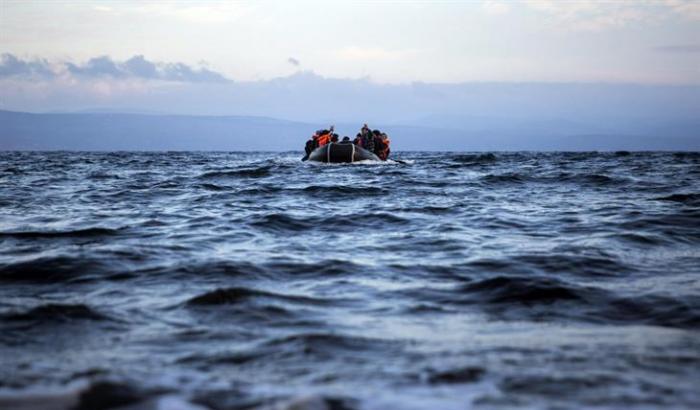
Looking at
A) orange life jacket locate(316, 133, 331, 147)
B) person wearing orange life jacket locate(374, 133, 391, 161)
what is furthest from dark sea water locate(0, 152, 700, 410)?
person wearing orange life jacket locate(374, 133, 391, 161)

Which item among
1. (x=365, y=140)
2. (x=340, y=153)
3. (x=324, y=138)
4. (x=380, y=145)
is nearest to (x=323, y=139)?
(x=324, y=138)

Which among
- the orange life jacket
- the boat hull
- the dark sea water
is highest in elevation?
the orange life jacket

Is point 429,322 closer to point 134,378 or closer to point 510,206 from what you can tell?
point 134,378

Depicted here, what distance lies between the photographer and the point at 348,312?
17.5 feet

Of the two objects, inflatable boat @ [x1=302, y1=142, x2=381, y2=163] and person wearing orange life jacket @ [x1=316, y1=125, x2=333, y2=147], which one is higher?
person wearing orange life jacket @ [x1=316, y1=125, x2=333, y2=147]

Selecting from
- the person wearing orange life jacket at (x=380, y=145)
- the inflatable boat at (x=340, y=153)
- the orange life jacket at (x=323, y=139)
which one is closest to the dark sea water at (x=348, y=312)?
the inflatable boat at (x=340, y=153)

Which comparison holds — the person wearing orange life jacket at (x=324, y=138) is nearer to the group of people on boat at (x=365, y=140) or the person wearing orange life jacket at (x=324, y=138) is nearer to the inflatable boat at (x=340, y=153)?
the group of people on boat at (x=365, y=140)

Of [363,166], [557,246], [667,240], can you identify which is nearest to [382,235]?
[557,246]

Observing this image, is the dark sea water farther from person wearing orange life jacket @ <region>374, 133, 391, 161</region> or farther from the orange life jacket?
person wearing orange life jacket @ <region>374, 133, 391, 161</region>

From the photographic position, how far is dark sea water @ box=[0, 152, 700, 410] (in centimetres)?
342

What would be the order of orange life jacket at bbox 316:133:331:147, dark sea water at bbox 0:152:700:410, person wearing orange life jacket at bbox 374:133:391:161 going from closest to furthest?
dark sea water at bbox 0:152:700:410 → orange life jacket at bbox 316:133:331:147 → person wearing orange life jacket at bbox 374:133:391:161

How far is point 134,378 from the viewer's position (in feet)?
11.6

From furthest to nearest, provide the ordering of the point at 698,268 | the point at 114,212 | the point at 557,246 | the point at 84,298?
the point at 114,212
the point at 557,246
the point at 698,268
the point at 84,298

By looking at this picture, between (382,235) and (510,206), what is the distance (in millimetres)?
5652
